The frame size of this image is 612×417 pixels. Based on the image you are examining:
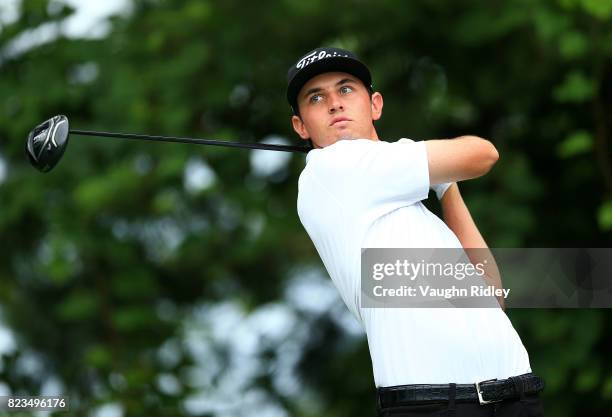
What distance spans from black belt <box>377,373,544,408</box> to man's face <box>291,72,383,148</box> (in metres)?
0.91

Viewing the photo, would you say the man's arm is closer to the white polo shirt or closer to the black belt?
the white polo shirt

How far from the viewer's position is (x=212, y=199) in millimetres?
10109

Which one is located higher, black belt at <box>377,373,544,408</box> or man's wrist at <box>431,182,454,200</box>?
man's wrist at <box>431,182,454,200</box>

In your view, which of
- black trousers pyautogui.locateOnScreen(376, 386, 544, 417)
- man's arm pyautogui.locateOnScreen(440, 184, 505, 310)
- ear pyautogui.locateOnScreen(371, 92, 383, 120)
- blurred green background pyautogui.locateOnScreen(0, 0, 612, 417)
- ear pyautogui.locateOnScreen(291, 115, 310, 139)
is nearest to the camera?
black trousers pyautogui.locateOnScreen(376, 386, 544, 417)

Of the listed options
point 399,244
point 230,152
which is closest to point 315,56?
point 399,244

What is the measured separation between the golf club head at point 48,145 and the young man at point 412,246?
3.18 ft

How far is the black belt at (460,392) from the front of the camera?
11.3ft

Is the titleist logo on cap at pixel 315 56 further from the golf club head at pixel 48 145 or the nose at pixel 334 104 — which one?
the golf club head at pixel 48 145

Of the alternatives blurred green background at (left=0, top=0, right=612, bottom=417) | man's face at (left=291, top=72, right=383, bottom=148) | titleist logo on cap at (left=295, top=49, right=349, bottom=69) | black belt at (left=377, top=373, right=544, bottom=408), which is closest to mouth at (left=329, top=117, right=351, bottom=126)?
man's face at (left=291, top=72, right=383, bottom=148)

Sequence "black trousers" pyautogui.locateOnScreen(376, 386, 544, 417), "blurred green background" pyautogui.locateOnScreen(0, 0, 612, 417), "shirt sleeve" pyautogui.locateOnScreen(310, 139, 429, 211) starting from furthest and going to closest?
1. "blurred green background" pyautogui.locateOnScreen(0, 0, 612, 417)
2. "shirt sleeve" pyautogui.locateOnScreen(310, 139, 429, 211)
3. "black trousers" pyautogui.locateOnScreen(376, 386, 544, 417)

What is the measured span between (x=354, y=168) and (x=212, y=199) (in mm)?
6558

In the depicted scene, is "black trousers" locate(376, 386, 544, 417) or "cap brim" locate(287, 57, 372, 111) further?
"cap brim" locate(287, 57, 372, 111)

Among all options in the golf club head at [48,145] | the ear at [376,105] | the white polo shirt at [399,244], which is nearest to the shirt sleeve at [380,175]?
the white polo shirt at [399,244]

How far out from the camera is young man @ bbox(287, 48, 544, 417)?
349 centimetres
